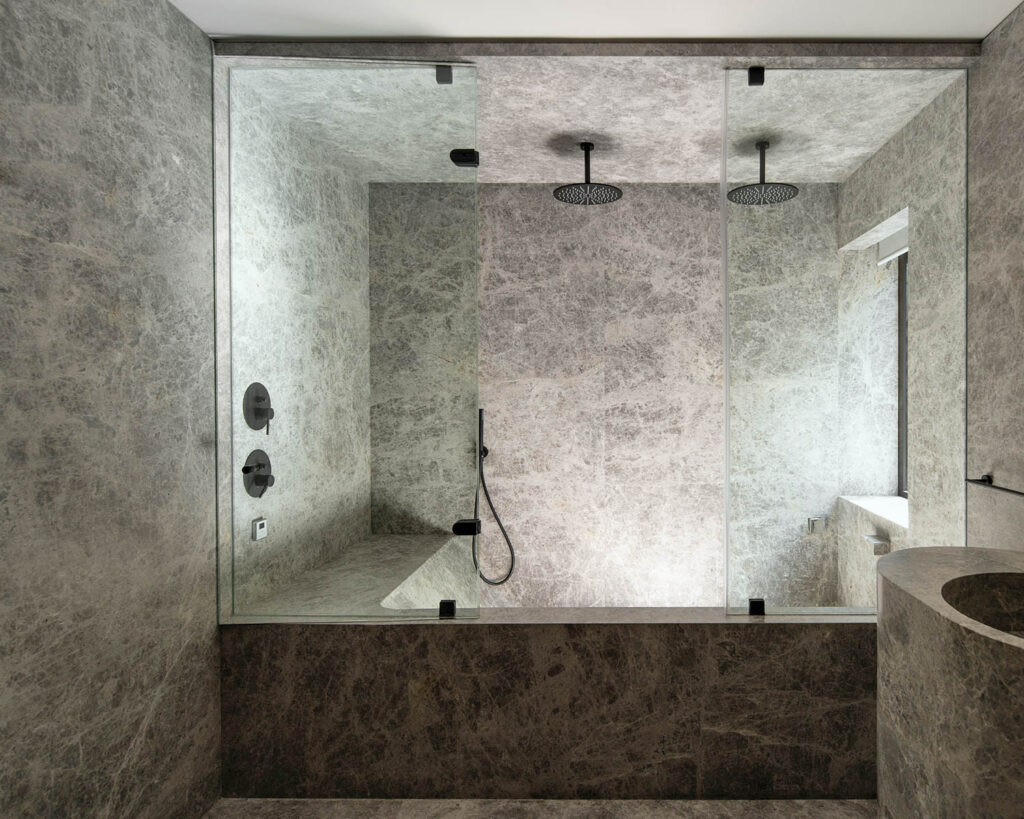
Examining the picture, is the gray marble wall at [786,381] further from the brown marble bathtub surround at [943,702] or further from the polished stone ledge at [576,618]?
the brown marble bathtub surround at [943,702]

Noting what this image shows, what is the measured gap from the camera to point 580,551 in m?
3.04

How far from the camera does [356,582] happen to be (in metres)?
1.73

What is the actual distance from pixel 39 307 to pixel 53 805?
1002 mm

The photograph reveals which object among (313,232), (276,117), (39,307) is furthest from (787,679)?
(276,117)

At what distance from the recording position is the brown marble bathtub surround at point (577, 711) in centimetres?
163

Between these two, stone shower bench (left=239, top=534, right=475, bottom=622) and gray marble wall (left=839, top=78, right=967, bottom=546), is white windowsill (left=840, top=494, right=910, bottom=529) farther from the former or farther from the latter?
stone shower bench (left=239, top=534, right=475, bottom=622)

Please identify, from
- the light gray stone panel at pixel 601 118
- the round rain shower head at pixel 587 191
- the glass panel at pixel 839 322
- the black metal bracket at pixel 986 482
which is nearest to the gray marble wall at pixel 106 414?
the light gray stone panel at pixel 601 118

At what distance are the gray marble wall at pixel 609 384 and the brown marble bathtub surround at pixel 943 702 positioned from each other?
5.78 feet

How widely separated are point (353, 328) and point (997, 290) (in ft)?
6.09

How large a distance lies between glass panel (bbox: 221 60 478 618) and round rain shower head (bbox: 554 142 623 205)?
0.83 metres

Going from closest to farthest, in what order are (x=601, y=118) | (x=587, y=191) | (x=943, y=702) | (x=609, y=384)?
(x=943, y=702)
(x=601, y=118)
(x=587, y=191)
(x=609, y=384)

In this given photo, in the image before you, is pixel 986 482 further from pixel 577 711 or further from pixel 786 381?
pixel 577 711

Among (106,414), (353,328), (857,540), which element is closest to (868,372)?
(857,540)

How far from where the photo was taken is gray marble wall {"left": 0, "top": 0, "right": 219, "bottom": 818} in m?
1.10
